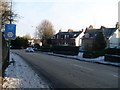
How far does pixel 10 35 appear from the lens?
90.3ft

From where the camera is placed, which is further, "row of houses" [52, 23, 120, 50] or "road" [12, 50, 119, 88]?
"row of houses" [52, 23, 120, 50]

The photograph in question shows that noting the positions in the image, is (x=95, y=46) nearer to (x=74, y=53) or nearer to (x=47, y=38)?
(x=74, y=53)

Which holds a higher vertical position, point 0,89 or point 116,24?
point 116,24

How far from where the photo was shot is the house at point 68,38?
396ft

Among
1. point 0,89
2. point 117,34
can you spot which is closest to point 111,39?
point 117,34

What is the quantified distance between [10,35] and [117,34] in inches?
3053

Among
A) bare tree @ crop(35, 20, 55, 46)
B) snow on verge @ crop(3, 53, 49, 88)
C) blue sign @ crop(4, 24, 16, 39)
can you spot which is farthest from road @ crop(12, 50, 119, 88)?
bare tree @ crop(35, 20, 55, 46)

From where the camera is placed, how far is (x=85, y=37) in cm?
11088

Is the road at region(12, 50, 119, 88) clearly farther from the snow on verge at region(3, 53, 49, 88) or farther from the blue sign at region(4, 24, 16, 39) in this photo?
the blue sign at region(4, 24, 16, 39)

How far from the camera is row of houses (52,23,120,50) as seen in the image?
10006cm

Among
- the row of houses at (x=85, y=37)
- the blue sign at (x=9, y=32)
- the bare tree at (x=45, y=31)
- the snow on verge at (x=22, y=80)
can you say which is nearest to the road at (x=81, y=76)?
the snow on verge at (x=22, y=80)

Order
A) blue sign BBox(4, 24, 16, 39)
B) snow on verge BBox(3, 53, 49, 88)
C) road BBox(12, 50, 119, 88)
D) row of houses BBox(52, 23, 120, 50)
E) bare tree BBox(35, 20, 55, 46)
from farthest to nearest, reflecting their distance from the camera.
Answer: bare tree BBox(35, 20, 55, 46), row of houses BBox(52, 23, 120, 50), blue sign BBox(4, 24, 16, 39), road BBox(12, 50, 119, 88), snow on verge BBox(3, 53, 49, 88)

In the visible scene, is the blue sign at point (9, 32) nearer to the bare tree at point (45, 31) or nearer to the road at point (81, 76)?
the road at point (81, 76)

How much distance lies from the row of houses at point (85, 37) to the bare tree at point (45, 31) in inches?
337
